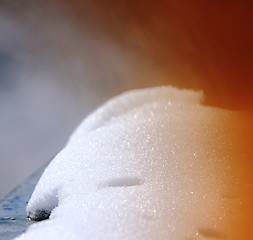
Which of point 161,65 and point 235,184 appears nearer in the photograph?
point 235,184

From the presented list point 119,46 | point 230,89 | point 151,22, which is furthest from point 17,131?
point 230,89

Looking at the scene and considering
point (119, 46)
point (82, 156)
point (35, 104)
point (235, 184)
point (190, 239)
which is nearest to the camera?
point (190, 239)

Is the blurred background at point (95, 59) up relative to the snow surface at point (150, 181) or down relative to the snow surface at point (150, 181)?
up

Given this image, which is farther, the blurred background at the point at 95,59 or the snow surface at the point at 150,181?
the blurred background at the point at 95,59

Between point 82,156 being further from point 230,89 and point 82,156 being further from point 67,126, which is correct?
point 67,126

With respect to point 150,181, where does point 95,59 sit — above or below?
above

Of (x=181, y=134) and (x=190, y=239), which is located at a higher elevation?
(x=181, y=134)
